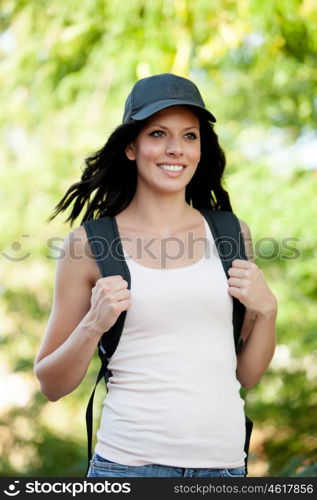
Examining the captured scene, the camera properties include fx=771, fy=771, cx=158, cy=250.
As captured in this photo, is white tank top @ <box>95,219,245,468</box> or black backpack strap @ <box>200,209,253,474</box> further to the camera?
black backpack strap @ <box>200,209,253,474</box>

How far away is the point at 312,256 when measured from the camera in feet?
15.2

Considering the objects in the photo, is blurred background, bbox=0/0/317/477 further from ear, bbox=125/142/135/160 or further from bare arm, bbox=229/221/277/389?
ear, bbox=125/142/135/160

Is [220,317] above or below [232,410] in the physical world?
above

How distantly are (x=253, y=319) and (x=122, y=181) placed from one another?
59 centimetres

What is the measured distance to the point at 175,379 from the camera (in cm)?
193

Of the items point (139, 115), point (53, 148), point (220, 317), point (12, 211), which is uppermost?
point (53, 148)

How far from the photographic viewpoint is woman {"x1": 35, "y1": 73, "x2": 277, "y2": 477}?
75.4 inches

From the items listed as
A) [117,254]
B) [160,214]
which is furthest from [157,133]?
[117,254]

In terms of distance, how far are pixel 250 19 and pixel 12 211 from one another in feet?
6.99

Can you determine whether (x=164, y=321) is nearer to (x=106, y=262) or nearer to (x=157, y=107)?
(x=106, y=262)

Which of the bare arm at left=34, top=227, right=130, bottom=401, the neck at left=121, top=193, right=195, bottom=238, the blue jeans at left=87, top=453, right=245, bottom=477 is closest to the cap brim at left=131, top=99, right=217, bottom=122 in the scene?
the neck at left=121, top=193, right=195, bottom=238
